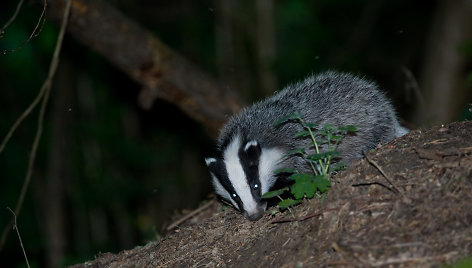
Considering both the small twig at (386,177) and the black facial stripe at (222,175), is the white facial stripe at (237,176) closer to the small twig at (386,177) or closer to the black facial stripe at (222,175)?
the black facial stripe at (222,175)

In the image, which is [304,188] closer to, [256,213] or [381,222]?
[381,222]

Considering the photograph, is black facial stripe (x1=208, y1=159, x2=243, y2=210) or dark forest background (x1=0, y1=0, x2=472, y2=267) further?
dark forest background (x1=0, y1=0, x2=472, y2=267)

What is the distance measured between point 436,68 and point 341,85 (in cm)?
499

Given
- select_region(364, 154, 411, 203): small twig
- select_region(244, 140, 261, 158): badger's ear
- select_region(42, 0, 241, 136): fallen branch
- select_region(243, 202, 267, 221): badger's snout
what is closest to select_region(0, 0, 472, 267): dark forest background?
select_region(42, 0, 241, 136): fallen branch

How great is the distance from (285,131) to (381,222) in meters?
2.16

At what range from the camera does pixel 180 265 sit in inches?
201

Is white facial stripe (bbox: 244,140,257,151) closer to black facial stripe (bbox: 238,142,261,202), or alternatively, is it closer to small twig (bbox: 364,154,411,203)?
black facial stripe (bbox: 238,142,261,202)

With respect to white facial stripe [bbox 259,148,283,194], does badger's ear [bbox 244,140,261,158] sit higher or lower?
higher

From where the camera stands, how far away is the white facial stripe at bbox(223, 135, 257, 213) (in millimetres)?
5438

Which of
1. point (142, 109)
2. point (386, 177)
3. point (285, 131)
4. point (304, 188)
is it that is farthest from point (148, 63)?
point (386, 177)

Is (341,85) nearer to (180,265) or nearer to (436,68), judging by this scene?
(180,265)

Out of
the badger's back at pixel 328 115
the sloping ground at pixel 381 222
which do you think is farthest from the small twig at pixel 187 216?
the sloping ground at pixel 381 222

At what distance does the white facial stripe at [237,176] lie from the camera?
17.8ft

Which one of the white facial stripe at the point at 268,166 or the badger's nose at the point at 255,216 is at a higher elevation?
the white facial stripe at the point at 268,166
